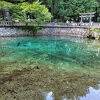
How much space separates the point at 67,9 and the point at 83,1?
Result: 11.9ft

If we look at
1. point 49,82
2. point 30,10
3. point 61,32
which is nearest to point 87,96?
point 49,82

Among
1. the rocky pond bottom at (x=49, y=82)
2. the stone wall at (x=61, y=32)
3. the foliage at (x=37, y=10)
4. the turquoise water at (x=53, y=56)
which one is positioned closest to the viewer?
the rocky pond bottom at (x=49, y=82)

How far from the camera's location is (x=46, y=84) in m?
5.46

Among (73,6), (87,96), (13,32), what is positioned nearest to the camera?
(87,96)

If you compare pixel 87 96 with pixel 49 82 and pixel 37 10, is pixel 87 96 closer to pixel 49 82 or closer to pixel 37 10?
pixel 49 82

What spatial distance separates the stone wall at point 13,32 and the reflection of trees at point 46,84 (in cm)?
1523

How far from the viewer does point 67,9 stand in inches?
1008

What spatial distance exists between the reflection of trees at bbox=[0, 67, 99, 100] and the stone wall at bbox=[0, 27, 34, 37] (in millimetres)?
15232

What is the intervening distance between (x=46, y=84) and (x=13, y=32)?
17189 millimetres

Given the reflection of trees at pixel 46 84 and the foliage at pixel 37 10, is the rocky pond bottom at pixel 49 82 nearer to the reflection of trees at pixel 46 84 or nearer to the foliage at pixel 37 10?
the reflection of trees at pixel 46 84

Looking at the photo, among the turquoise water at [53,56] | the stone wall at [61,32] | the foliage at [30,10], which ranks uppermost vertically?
the foliage at [30,10]

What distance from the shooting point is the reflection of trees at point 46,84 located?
15.5 ft

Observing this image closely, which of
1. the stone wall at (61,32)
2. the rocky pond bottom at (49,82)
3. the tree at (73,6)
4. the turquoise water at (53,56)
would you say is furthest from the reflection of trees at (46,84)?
the tree at (73,6)

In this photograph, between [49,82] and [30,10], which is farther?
[30,10]
